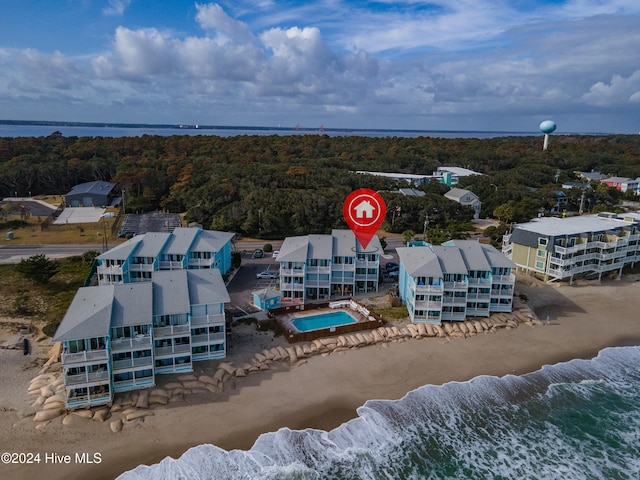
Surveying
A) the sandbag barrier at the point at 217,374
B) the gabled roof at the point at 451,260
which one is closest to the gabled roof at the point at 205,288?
the sandbag barrier at the point at 217,374

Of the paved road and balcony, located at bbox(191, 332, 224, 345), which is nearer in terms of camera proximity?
balcony, located at bbox(191, 332, 224, 345)

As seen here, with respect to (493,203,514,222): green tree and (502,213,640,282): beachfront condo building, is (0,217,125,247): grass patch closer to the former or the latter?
(502,213,640,282): beachfront condo building

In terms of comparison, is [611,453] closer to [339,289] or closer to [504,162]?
[339,289]

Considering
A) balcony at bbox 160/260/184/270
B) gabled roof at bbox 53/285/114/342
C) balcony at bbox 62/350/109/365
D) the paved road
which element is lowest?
the paved road

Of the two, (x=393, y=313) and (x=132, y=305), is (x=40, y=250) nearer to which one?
(x=132, y=305)

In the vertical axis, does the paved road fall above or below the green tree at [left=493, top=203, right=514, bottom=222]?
below

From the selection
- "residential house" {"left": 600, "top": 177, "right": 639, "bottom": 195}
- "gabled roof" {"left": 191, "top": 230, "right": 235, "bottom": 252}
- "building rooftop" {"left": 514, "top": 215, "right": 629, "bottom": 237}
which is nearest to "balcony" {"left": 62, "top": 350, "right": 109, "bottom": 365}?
"gabled roof" {"left": 191, "top": 230, "right": 235, "bottom": 252}
